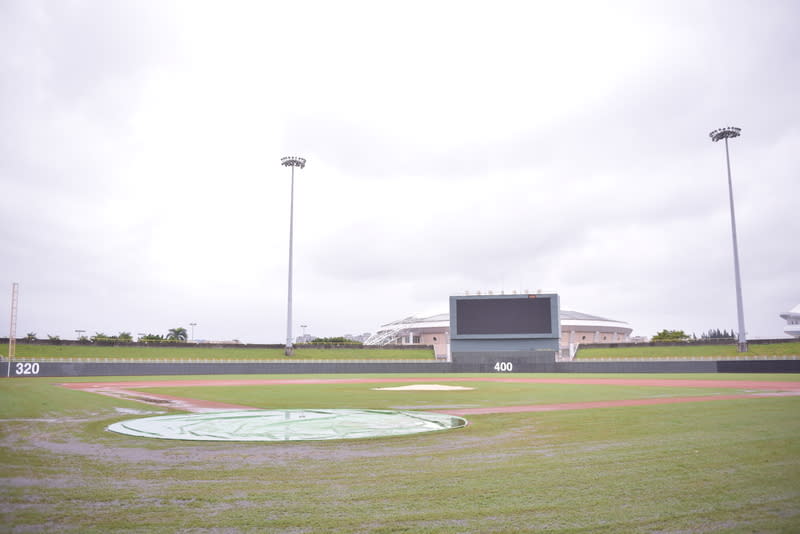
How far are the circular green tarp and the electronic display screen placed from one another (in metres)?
51.0

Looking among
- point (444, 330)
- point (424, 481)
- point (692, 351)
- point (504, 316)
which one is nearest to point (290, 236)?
point (504, 316)

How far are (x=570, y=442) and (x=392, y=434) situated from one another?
349cm

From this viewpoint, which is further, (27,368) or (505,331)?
(505,331)

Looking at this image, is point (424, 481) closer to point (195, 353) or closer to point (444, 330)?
point (195, 353)

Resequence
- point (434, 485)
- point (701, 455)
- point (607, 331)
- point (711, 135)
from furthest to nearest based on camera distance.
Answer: point (607, 331), point (711, 135), point (701, 455), point (434, 485)

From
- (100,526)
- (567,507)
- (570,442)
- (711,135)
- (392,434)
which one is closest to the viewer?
(100,526)

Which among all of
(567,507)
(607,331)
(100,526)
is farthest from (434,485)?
(607,331)

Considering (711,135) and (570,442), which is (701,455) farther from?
(711,135)

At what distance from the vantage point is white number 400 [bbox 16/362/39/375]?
45.5 m

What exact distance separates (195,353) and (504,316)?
35.5 meters

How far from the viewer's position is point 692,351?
64750 mm

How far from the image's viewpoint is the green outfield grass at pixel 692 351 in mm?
57656

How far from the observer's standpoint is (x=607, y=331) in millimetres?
115000

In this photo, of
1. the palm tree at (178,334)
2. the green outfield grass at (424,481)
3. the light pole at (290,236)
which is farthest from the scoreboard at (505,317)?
the palm tree at (178,334)
